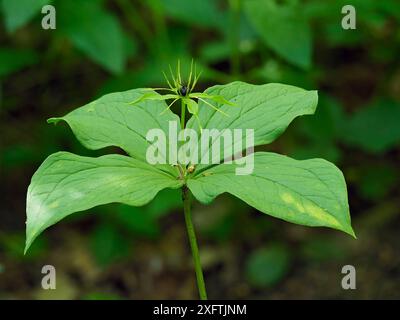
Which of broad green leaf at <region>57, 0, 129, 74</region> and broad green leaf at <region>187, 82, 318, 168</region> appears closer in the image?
broad green leaf at <region>187, 82, 318, 168</region>

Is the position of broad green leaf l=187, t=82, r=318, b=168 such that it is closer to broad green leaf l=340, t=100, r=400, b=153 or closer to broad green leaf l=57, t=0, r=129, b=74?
broad green leaf l=57, t=0, r=129, b=74

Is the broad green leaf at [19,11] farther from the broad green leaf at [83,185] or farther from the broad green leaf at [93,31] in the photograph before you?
the broad green leaf at [83,185]

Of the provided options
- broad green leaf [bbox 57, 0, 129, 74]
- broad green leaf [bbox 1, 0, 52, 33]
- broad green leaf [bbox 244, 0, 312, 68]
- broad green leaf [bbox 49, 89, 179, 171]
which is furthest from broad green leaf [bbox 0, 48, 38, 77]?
broad green leaf [bbox 49, 89, 179, 171]

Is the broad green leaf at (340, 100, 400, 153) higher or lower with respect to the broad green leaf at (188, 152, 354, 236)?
higher

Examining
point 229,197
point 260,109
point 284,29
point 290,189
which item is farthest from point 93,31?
point 290,189
